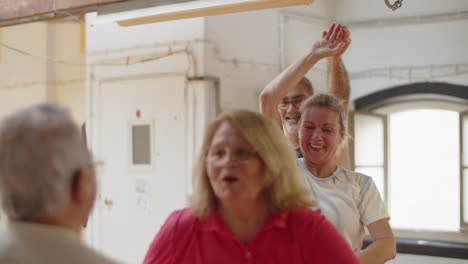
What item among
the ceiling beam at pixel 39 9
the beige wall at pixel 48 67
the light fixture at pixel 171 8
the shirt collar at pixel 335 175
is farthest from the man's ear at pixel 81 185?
the beige wall at pixel 48 67

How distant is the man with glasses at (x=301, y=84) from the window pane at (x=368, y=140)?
514cm

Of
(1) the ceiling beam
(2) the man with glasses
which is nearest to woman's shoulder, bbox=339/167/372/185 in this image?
(2) the man with glasses

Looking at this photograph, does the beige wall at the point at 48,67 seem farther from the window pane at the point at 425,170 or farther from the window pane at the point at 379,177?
the window pane at the point at 425,170

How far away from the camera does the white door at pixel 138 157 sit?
7262 millimetres

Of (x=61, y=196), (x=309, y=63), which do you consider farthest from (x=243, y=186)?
(x=309, y=63)

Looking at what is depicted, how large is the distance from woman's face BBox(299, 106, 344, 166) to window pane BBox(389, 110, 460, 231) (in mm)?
5412

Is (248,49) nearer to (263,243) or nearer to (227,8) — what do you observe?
(227,8)

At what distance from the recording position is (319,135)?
2.44 metres

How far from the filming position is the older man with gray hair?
121 centimetres

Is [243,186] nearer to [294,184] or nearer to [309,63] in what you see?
[294,184]

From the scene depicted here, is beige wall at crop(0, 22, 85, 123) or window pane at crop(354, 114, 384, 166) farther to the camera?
beige wall at crop(0, 22, 85, 123)

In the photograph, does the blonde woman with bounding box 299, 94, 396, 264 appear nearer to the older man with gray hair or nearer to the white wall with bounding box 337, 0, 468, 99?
the older man with gray hair

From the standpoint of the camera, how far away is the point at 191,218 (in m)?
1.89

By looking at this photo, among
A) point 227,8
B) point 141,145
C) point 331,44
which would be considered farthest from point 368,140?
point 331,44
